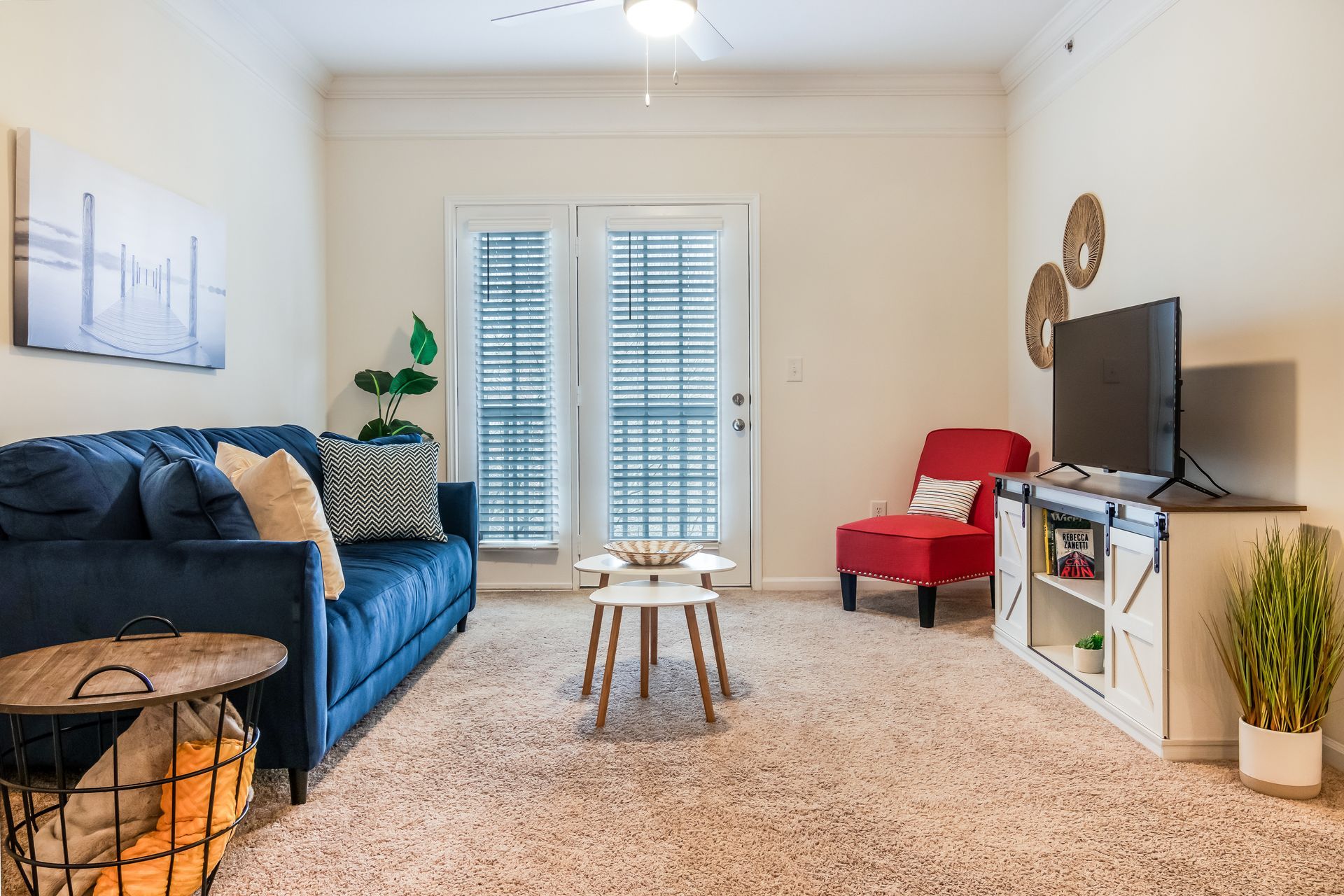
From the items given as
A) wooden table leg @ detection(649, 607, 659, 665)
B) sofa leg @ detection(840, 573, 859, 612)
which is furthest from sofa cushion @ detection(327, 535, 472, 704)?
sofa leg @ detection(840, 573, 859, 612)

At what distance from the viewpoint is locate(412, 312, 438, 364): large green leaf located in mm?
4207

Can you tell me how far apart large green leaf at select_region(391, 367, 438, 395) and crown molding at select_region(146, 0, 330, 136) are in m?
1.32

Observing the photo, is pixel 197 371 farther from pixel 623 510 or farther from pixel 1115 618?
pixel 1115 618

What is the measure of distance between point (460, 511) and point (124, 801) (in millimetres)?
2063

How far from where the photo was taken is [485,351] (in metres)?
4.47

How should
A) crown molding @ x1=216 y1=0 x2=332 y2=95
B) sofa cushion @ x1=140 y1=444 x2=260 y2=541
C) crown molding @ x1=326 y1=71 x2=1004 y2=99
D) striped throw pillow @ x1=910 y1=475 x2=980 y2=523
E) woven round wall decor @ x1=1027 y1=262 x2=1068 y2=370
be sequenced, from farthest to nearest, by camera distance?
1. crown molding @ x1=326 y1=71 x2=1004 y2=99
2. striped throw pillow @ x1=910 y1=475 x2=980 y2=523
3. woven round wall decor @ x1=1027 y1=262 x2=1068 y2=370
4. crown molding @ x1=216 y1=0 x2=332 y2=95
5. sofa cushion @ x1=140 y1=444 x2=260 y2=541

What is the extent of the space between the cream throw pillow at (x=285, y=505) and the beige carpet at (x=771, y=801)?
57cm

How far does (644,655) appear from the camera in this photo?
2650 mm

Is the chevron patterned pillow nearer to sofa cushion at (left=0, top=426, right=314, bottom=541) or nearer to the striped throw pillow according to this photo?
sofa cushion at (left=0, top=426, right=314, bottom=541)

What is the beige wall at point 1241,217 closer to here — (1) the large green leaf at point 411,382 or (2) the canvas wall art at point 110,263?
(1) the large green leaf at point 411,382

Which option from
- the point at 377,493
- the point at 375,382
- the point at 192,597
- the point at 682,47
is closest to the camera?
the point at 192,597

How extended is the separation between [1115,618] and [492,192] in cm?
345

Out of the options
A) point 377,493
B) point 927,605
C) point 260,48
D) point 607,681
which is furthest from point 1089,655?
point 260,48

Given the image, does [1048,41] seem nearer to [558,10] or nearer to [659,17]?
[659,17]
